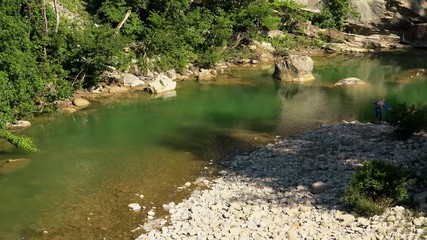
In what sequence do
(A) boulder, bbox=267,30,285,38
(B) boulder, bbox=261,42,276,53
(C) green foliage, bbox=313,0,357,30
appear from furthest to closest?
1. (C) green foliage, bbox=313,0,357,30
2. (A) boulder, bbox=267,30,285,38
3. (B) boulder, bbox=261,42,276,53

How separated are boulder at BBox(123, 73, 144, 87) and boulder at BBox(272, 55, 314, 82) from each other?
49.3 feet

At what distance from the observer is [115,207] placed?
20.6m

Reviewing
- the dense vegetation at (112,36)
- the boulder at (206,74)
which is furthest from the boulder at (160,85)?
the boulder at (206,74)

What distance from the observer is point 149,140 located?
Result: 98.4 ft

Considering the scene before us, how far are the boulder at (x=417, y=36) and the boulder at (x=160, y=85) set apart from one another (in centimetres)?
4404

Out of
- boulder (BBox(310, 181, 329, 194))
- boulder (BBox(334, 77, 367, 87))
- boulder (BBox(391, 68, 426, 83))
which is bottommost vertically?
boulder (BBox(334, 77, 367, 87))

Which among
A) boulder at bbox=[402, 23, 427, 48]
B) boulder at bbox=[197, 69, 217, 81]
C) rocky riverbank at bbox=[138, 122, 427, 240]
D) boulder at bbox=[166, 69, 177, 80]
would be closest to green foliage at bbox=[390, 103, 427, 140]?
rocky riverbank at bbox=[138, 122, 427, 240]

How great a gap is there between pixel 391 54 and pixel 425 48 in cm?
771

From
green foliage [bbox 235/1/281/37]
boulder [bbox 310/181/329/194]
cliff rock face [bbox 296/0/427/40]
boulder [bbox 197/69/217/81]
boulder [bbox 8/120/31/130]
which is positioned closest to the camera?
boulder [bbox 310/181/329/194]

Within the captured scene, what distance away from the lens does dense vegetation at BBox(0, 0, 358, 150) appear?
106 ft

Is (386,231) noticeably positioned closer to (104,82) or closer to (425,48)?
(104,82)

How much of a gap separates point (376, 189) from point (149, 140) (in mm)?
16555

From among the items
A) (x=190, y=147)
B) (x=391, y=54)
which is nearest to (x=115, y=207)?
(x=190, y=147)

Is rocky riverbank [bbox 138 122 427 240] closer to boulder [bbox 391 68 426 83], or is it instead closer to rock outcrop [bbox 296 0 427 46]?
boulder [bbox 391 68 426 83]
